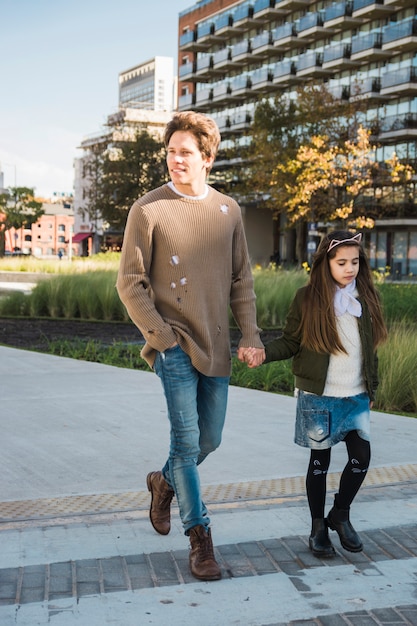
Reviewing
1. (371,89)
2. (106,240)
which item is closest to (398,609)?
(371,89)

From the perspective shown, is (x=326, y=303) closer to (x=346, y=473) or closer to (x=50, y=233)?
(x=346, y=473)

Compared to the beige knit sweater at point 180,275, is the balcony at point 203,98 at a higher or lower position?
higher

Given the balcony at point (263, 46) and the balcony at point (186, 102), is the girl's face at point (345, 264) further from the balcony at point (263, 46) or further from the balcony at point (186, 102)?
the balcony at point (186, 102)

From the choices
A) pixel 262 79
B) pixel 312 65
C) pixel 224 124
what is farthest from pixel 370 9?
pixel 224 124

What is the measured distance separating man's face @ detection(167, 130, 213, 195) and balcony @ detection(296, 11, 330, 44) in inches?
2297

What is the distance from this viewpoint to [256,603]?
3.21 m

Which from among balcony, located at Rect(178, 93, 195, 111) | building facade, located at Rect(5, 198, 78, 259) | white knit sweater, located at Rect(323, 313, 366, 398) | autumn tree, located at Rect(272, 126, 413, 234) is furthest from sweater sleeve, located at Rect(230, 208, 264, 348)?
building facade, located at Rect(5, 198, 78, 259)

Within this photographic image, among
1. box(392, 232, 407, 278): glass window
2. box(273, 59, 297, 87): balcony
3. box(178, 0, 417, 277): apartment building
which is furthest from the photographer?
box(273, 59, 297, 87): balcony

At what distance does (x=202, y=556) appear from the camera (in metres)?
3.50

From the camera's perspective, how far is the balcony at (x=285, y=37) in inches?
2429

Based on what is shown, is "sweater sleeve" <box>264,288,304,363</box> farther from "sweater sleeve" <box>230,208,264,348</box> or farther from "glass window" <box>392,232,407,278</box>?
"glass window" <box>392,232,407,278</box>

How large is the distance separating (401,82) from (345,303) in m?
51.8

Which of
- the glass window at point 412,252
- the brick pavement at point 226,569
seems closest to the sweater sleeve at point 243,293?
the brick pavement at point 226,569

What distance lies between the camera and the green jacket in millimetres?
3783
